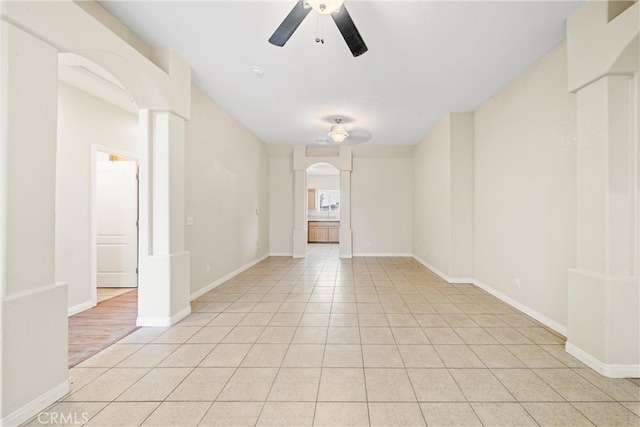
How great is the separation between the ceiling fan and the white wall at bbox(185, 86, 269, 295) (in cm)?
210

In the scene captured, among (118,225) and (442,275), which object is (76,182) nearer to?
(118,225)

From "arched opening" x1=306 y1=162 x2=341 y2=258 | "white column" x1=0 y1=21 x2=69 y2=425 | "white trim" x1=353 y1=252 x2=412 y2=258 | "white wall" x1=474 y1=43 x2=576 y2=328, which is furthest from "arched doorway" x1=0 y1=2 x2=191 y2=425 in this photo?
"arched opening" x1=306 y1=162 x2=341 y2=258

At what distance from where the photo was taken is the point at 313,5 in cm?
192

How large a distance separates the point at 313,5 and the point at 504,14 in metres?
1.74

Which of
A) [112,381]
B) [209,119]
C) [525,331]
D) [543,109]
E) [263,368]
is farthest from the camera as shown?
[209,119]

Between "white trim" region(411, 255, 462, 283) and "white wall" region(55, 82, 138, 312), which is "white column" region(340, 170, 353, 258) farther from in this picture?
"white wall" region(55, 82, 138, 312)

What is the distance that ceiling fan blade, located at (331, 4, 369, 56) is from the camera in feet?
6.65

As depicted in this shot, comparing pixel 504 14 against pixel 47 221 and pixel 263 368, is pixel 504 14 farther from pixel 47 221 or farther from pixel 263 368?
pixel 47 221

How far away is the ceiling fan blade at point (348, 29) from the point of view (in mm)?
2027

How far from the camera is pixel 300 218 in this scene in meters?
7.76

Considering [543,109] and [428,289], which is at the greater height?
[543,109]

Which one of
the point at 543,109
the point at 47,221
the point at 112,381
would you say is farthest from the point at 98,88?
the point at 543,109

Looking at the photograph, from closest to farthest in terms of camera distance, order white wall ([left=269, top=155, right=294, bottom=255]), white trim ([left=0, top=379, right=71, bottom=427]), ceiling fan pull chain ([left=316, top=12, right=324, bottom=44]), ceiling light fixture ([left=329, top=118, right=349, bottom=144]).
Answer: white trim ([left=0, top=379, right=71, bottom=427]) → ceiling fan pull chain ([left=316, top=12, right=324, bottom=44]) → ceiling light fixture ([left=329, top=118, right=349, bottom=144]) → white wall ([left=269, top=155, right=294, bottom=255])

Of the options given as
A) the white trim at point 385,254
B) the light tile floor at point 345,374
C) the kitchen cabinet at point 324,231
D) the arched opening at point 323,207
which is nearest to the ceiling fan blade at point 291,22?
the light tile floor at point 345,374
